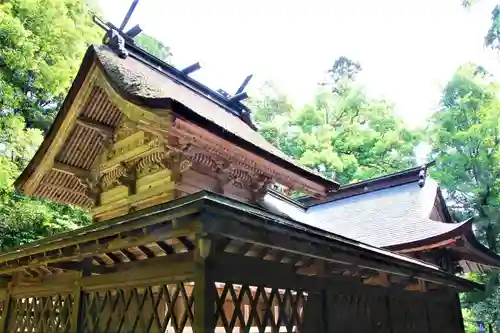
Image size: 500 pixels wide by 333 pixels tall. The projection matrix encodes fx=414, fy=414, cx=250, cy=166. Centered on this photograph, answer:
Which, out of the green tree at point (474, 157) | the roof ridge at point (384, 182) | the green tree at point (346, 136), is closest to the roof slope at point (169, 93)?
the roof ridge at point (384, 182)

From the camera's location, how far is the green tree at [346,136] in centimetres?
2372

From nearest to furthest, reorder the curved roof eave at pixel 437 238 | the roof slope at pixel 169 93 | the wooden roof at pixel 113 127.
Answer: the wooden roof at pixel 113 127 < the roof slope at pixel 169 93 < the curved roof eave at pixel 437 238

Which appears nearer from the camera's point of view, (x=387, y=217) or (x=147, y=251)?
(x=147, y=251)

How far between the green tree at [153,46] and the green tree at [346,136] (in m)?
7.71

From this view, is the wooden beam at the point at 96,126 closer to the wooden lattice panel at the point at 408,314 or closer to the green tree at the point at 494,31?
the wooden lattice panel at the point at 408,314

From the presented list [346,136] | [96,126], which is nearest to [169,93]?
[96,126]

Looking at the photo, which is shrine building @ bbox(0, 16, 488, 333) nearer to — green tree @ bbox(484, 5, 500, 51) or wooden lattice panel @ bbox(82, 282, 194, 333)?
wooden lattice panel @ bbox(82, 282, 194, 333)

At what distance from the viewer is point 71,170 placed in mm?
8086

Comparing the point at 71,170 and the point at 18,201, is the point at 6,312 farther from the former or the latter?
the point at 18,201

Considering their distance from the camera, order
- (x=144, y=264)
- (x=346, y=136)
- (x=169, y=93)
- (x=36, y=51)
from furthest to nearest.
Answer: (x=346, y=136) → (x=36, y=51) → (x=169, y=93) → (x=144, y=264)

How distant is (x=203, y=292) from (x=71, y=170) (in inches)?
226

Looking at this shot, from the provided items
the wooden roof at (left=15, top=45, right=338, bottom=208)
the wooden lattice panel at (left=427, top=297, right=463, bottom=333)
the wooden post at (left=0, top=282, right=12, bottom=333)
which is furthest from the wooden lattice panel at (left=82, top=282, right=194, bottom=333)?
the wooden lattice panel at (left=427, top=297, right=463, bottom=333)

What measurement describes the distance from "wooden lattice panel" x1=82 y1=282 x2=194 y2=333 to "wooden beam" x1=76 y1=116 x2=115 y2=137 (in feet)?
12.1

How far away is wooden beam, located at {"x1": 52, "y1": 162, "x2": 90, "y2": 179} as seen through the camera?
309 inches
